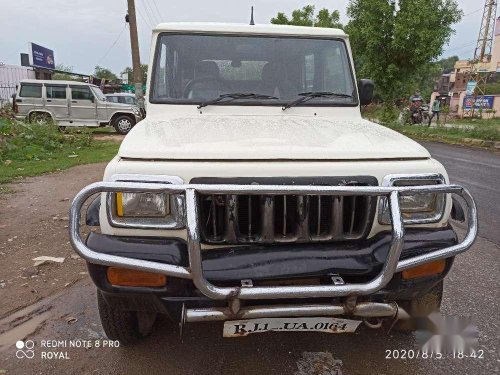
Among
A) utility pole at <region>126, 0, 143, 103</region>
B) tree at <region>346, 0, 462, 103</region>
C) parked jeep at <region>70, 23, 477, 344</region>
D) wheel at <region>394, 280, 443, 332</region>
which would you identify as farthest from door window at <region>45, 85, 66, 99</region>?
wheel at <region>394, 280, 443, 332</region>

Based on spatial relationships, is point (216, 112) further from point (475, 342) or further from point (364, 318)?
point (475, 342)

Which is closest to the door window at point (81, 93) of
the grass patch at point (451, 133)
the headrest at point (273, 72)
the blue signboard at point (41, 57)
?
the grass patch at point (451, 133)

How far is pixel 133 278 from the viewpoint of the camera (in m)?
1.81

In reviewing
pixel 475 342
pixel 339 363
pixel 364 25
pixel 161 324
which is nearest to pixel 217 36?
pixel 161 324

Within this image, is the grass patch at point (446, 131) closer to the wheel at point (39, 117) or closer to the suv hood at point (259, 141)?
the suv hood at point (259, 141)

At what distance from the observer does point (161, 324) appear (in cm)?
269

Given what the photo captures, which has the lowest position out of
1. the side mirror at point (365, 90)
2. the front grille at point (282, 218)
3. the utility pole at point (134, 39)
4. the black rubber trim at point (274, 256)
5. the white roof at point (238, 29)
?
the black rubber trim at point (274, 256)

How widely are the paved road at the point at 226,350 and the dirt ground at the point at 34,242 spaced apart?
23 cm

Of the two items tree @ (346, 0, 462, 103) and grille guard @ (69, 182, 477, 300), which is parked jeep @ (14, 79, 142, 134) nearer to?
tree @ (346, 0, 462, 103)

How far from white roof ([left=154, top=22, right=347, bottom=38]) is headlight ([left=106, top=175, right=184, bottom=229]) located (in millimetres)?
1777

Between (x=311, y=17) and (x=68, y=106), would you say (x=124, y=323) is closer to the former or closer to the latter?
(x=68, y=106)

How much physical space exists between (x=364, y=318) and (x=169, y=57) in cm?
234

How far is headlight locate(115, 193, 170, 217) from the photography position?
190cm

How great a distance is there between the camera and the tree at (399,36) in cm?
1416
